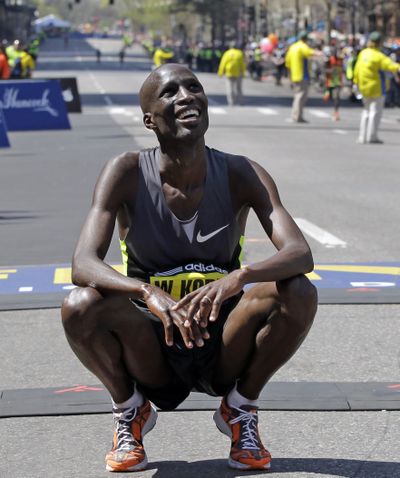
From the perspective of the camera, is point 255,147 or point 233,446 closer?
point 233,446

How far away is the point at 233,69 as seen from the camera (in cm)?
3953

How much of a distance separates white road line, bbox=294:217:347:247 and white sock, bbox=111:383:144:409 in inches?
273

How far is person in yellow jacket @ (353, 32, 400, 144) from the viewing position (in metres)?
24.2

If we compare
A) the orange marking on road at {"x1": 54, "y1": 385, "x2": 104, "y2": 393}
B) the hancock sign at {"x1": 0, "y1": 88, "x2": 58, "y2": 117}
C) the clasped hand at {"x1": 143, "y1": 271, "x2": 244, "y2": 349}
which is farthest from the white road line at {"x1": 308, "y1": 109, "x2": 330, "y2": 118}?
the clasped hand at {"x1": 143, "y1": 271, "x2": 244, "y2": 349}

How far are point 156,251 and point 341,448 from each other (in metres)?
1.07

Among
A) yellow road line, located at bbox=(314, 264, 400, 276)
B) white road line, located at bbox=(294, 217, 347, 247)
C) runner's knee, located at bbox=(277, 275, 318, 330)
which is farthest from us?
white road line, located at bbox=(294, 217, 347, 247)

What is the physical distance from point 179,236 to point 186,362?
47 centimetres

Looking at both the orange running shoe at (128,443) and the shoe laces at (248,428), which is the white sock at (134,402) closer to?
the orange running shoe at (128,443)

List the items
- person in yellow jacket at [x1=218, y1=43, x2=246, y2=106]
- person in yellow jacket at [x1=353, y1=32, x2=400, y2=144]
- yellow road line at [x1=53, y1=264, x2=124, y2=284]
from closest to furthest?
1. yellow road line at [x1=53, y1=264, x2=124, y2=284]
2. person in yellow jacket at [x1=353, y1=32, x2=400, y2=144]
3. person in yellow jacket at [x1=218, y1=43, x2=246, y2=106]

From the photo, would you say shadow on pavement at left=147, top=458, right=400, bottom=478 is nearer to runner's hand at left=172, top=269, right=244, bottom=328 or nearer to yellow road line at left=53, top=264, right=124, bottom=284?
runner's hand at left=172, top=269, right=244, bottom=328

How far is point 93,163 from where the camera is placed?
20938 mm

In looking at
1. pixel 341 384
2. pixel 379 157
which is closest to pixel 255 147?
pixel 379 157

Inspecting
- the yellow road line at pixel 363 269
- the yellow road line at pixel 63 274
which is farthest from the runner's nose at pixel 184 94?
the yellow road line at pixel 363 269

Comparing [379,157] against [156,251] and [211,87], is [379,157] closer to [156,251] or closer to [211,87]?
[156,251]
